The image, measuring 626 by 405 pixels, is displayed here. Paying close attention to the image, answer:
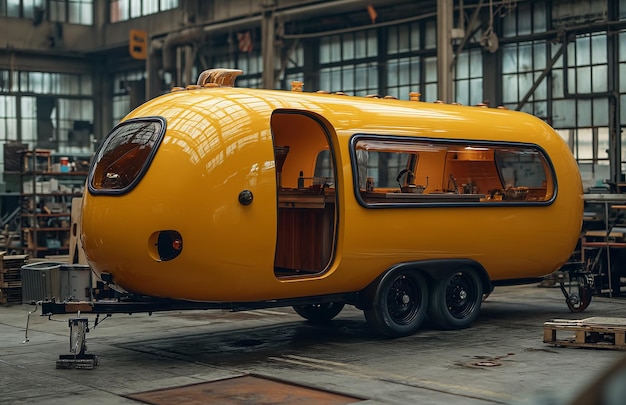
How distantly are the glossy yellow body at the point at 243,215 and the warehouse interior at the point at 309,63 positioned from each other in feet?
13.9

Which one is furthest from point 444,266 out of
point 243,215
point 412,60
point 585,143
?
point 412,60

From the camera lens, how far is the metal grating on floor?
8328mm

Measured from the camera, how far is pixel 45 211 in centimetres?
2245

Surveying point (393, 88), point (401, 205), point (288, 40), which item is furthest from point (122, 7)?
point (401, 205)

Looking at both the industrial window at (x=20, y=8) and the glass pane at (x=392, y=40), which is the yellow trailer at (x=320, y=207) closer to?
the glass pane at (x=392, y=40)

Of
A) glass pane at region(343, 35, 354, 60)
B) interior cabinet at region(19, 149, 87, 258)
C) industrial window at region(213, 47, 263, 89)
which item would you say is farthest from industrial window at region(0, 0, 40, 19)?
interior cabinet at region(19, 149, 87, 258)

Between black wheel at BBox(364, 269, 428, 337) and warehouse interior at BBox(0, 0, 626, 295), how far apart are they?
4.58 m

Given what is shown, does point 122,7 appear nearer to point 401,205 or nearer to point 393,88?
point 393,88

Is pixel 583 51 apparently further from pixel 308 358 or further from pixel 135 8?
pixel 135 8

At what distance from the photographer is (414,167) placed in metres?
14.3

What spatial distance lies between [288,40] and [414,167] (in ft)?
50.9

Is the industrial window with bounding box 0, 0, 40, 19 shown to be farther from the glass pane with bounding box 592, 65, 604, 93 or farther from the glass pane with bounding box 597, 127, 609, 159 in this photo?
the glass pane with bounding box 597, 127, 609, 159

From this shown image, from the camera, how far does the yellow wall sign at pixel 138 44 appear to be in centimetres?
3450

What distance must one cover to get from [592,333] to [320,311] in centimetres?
388
